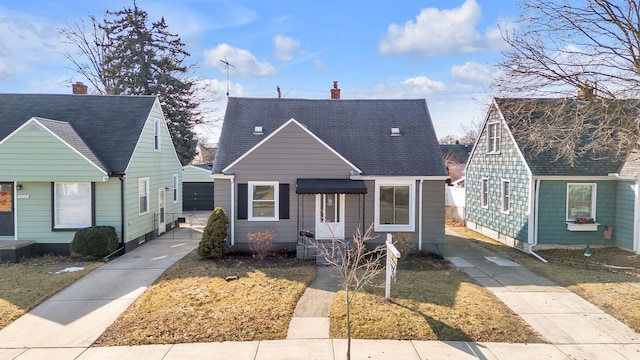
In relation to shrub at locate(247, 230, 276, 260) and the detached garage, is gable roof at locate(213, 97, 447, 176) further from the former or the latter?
the detached garage

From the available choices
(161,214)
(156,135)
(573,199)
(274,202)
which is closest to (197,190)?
(161,214)

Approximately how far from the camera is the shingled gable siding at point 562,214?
14.6 meters

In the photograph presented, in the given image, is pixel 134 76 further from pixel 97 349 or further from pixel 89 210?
pixel 97 349

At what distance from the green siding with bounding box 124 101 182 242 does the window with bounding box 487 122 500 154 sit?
14720mm

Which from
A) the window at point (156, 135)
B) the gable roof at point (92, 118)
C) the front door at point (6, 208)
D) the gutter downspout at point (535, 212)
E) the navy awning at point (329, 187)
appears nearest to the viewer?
the navy awning at point (329, 187)

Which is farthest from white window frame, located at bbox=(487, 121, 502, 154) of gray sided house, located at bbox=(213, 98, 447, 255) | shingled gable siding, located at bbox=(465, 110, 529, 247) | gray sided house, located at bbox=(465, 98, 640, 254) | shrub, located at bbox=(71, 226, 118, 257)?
shrub, located at bbox=(71, 226, 118, 257)

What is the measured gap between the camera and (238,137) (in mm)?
15359

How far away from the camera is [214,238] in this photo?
12.7 metres

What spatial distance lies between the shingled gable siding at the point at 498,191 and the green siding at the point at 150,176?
1464 centimetres

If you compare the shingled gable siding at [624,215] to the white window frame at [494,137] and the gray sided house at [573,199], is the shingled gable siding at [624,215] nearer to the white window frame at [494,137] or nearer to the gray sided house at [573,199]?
the gray sided house at [573,199]

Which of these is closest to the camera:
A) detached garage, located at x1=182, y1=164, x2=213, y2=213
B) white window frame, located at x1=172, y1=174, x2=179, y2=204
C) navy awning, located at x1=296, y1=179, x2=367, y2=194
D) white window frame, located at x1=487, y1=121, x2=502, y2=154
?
navy awning, located at x1=296, y1=179, x2=367, y2=194

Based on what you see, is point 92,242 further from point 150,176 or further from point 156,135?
point 156,135

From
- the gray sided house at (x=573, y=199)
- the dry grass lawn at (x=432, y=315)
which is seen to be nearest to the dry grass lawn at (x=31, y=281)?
the dry grass lawn at (x=432, y=315)

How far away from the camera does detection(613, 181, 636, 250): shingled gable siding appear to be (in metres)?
13.9
